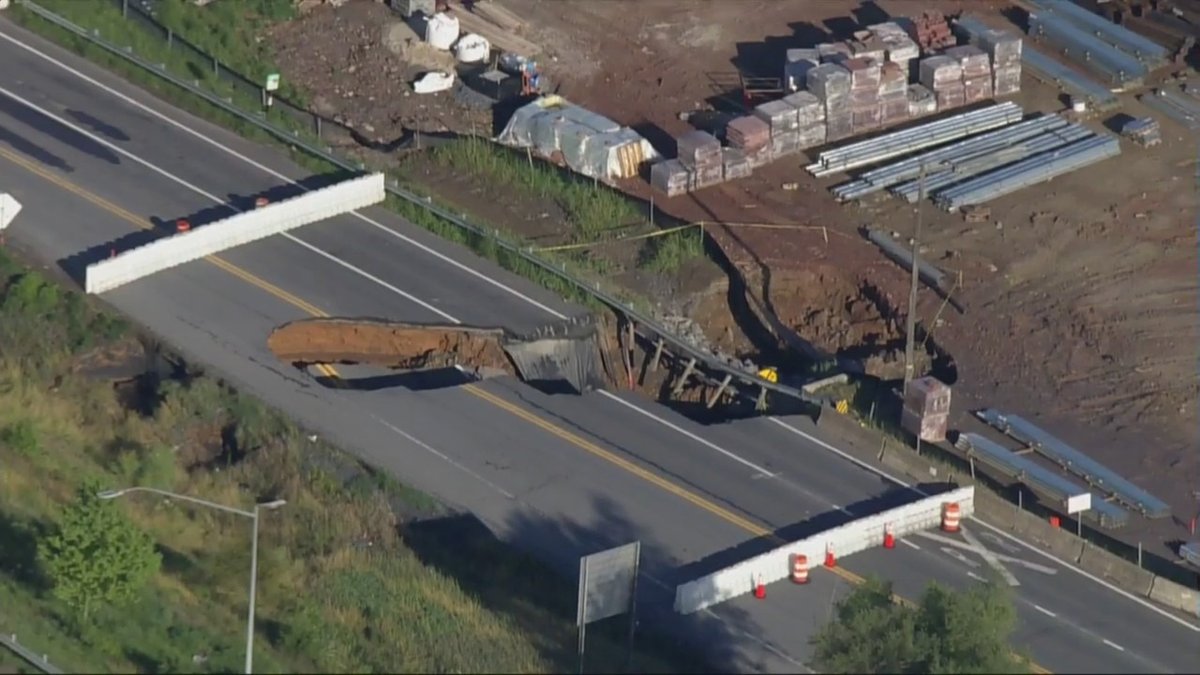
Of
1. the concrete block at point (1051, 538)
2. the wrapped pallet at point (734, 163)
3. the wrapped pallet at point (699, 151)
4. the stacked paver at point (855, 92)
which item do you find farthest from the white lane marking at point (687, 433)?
the wrapped pallet at point (734, 163)

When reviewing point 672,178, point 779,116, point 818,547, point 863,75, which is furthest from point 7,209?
point 863,75

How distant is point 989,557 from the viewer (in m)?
47.7

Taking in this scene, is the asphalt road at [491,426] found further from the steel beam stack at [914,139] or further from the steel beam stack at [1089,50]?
the steel beam stack at [1089,50]

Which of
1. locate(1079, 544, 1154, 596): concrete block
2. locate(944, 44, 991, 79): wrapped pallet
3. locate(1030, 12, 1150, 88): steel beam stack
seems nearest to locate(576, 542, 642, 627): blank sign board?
locate(1079, 544, 1154, 596): concrete block

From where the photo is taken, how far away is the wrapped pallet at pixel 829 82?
61375 mm

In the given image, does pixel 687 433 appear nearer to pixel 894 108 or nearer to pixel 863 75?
pixel 863 75

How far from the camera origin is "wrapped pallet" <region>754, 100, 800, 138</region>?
60812 mm

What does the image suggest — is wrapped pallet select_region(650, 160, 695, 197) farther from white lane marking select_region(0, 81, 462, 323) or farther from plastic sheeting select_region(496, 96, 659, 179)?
white lane marking select_region(0, 81, 462, 323)

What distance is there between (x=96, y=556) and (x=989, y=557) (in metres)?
14.9

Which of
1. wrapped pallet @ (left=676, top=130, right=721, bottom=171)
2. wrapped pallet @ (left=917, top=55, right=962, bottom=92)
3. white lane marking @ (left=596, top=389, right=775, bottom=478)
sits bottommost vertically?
white lane marking @ (left=596, top=389, right=775, bottom=478)

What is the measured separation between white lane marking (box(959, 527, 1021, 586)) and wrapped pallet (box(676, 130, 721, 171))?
45.2 feet

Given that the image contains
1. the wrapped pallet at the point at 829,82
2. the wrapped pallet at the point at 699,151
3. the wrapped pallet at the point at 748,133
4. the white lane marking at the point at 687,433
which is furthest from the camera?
the wrapped pallet at the point at 829,82

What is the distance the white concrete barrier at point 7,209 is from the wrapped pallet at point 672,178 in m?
13.2

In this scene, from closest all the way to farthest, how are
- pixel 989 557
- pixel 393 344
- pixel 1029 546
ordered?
pixel 989 557 < pixel 1029 546 < pixel 393 344
